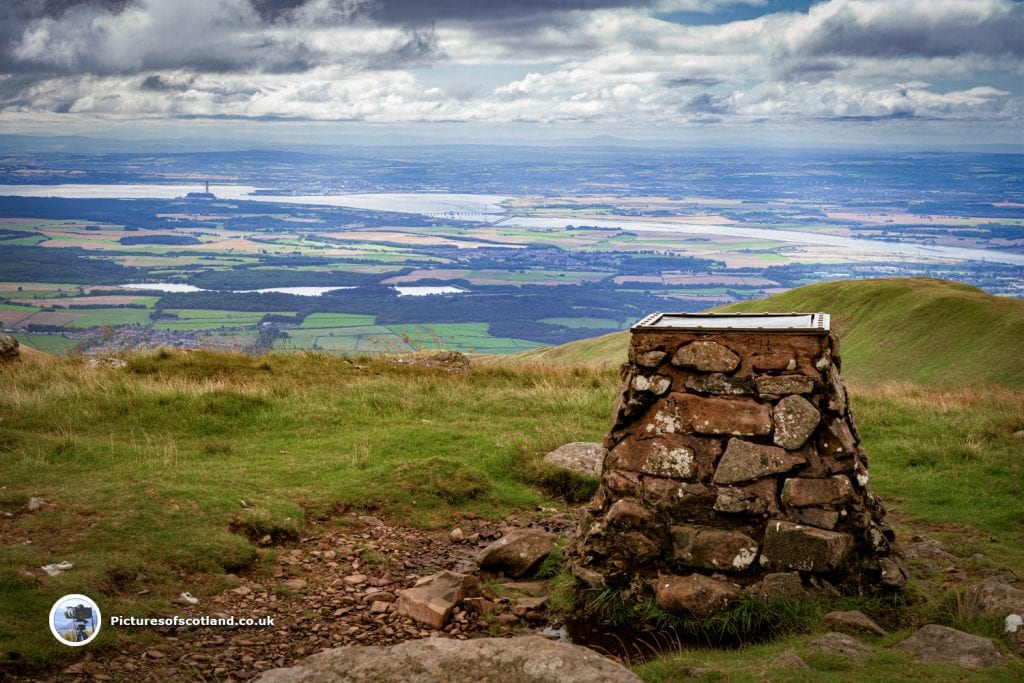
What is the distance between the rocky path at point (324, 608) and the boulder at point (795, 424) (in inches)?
125

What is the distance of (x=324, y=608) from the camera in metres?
8.95

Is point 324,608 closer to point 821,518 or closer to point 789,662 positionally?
point 789,662

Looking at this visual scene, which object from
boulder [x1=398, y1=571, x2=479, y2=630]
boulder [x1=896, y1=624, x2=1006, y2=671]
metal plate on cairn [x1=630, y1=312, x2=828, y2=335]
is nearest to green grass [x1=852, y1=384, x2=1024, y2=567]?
metal plate on cairn [x1=630, y1=312, x2=828, y2=335]

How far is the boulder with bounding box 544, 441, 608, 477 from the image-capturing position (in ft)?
44.6

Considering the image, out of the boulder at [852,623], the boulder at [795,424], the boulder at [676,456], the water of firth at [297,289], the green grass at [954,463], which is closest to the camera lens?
the boulder at [852,623]

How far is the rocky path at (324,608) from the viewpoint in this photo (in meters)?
7.23

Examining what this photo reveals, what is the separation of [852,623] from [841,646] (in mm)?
896

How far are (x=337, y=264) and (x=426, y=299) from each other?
37614mm

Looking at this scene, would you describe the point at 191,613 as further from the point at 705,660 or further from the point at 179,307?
the point at 179,307

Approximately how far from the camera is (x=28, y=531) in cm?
916

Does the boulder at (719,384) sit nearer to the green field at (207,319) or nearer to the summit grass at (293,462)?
the summit grass at (293,462)

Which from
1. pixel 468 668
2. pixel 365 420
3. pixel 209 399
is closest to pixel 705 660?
pixel 468 668

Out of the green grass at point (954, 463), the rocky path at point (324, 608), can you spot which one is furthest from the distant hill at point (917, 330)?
the rocky path at point (324, 608)

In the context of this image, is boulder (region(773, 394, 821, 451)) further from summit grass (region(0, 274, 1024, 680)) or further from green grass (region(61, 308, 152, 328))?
green grass (region(61, 308, 152, 328))
